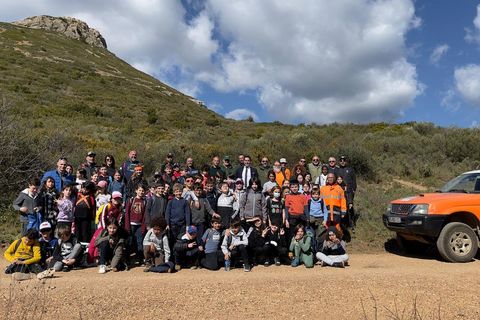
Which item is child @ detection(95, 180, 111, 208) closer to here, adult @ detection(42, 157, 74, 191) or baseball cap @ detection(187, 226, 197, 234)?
adult @ detection(42, 157, 74, 191)

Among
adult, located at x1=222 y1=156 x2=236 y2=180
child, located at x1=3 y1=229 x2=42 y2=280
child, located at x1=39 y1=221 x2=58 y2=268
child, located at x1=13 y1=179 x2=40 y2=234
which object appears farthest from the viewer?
adult, located at x1=222 y1=156 x2=236 y2=180

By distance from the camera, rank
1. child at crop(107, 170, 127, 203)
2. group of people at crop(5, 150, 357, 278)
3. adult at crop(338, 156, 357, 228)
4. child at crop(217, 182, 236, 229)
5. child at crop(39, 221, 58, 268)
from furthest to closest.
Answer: adult at crop(338, 156, 357, 228) < child at crop(107, 170, 127, 203) < child at crop(217, 182, 236, 229) < group of people at crop(5, 150, 357, 278) < child at crop(39, 221, 58, 268)

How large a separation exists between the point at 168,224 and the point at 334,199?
3.54 m

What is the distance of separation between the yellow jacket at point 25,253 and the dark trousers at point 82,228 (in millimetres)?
953

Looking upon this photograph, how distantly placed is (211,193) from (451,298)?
481 cm

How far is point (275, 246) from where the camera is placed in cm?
794

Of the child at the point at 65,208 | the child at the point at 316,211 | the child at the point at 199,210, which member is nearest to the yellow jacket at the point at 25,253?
the child at the point at 65,208

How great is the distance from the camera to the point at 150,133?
21.4 m

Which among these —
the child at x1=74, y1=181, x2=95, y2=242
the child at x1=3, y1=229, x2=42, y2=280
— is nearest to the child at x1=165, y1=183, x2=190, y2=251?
the child at x1=74, y1=181, x2=95, y2=242

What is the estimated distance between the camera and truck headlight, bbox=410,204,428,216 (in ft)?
25.4

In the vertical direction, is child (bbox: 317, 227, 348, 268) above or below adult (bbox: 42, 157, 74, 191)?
below

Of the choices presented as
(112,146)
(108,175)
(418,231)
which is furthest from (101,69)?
(418,231)

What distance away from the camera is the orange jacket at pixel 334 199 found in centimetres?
877

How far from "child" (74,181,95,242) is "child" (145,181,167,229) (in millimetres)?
1100
